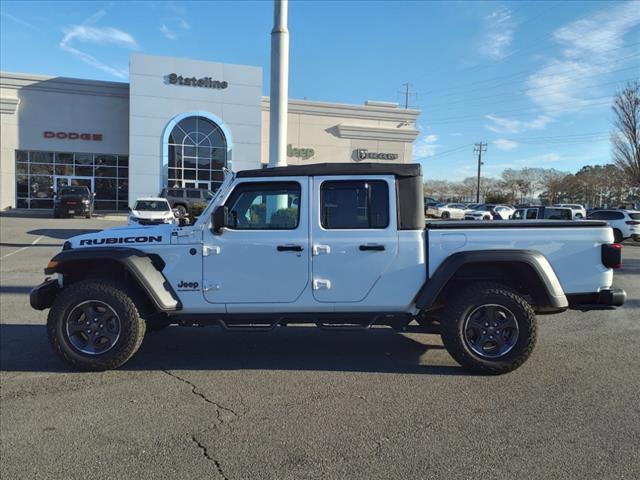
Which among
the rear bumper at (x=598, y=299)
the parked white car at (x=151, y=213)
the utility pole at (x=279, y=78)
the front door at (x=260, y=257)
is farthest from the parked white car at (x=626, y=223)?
the front door at (x=260, y=257)

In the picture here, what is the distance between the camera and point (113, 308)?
4699 mm

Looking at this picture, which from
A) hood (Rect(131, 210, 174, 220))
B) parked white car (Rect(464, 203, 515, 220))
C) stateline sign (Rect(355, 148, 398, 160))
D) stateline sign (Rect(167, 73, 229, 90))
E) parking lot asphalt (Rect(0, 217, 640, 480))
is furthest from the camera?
stateline sign (Rect(355, 148, 398, 160))

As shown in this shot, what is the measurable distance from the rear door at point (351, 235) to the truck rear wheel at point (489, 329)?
0.83 metres

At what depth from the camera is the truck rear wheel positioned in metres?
4.66

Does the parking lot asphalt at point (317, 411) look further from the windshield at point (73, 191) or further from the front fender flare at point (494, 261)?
the windshield at point (73, 191)

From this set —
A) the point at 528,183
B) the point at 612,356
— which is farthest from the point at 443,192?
the point at 612,356

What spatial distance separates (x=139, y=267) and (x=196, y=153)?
32001 millimetres

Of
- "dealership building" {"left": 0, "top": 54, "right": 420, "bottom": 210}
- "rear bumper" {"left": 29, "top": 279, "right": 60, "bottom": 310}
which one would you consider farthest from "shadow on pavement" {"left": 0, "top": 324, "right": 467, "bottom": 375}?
"dealership building" {"left": 0, "top": 54, "right": 420, "bottom": 210}

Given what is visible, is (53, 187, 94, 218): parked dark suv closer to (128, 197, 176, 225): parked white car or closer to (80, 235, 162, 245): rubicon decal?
Answer: (128, 197, 176, 225): parked white car

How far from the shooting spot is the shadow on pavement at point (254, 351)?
5000 millimetres

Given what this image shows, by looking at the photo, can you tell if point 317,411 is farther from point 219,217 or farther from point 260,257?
point 219,217

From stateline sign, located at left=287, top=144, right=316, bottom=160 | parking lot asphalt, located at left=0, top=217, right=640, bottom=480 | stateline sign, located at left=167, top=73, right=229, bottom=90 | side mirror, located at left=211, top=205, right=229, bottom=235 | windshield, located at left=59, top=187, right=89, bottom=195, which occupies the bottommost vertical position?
parking lot asphalt, located at left=0, top=217, right=640, bottom=480

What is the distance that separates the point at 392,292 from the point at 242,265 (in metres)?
1.46

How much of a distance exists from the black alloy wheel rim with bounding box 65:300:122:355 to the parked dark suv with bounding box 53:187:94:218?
25502 mm
